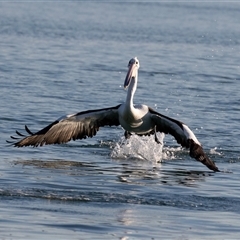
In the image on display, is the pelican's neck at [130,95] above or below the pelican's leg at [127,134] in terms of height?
above

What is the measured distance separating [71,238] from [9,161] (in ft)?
15.8

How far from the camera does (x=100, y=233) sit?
9602mm

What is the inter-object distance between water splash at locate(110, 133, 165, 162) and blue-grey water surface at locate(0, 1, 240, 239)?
0.02 meters

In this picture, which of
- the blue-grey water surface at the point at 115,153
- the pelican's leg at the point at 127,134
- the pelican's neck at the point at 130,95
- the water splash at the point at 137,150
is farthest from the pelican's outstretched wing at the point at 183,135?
the water splash at the point at 137,150

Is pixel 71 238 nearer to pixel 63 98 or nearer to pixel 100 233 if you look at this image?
pixel 100 233

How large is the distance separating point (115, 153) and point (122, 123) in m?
1.49

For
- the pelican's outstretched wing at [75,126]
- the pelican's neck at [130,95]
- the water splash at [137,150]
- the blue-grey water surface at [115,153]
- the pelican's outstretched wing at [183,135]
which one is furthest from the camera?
the water splash at [137,150]

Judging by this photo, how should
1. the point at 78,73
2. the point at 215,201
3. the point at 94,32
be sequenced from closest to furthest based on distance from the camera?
1. the point at 215,201
2. the point at 78,73
3. the point at 94,32

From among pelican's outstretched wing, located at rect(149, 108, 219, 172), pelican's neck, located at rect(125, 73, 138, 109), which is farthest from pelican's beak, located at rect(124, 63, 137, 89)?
pelican's outstretched wing, located at rect(149, 108, 219, 172)

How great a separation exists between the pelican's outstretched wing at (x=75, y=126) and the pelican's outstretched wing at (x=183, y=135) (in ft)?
2.22

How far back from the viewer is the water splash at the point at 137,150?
49.8 feet

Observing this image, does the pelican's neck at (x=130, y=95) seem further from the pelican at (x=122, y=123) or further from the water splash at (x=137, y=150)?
the water splash at (x=137, y=150)

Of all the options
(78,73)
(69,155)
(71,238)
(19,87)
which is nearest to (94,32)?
(78,73)

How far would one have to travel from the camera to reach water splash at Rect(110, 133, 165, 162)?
1519cm
